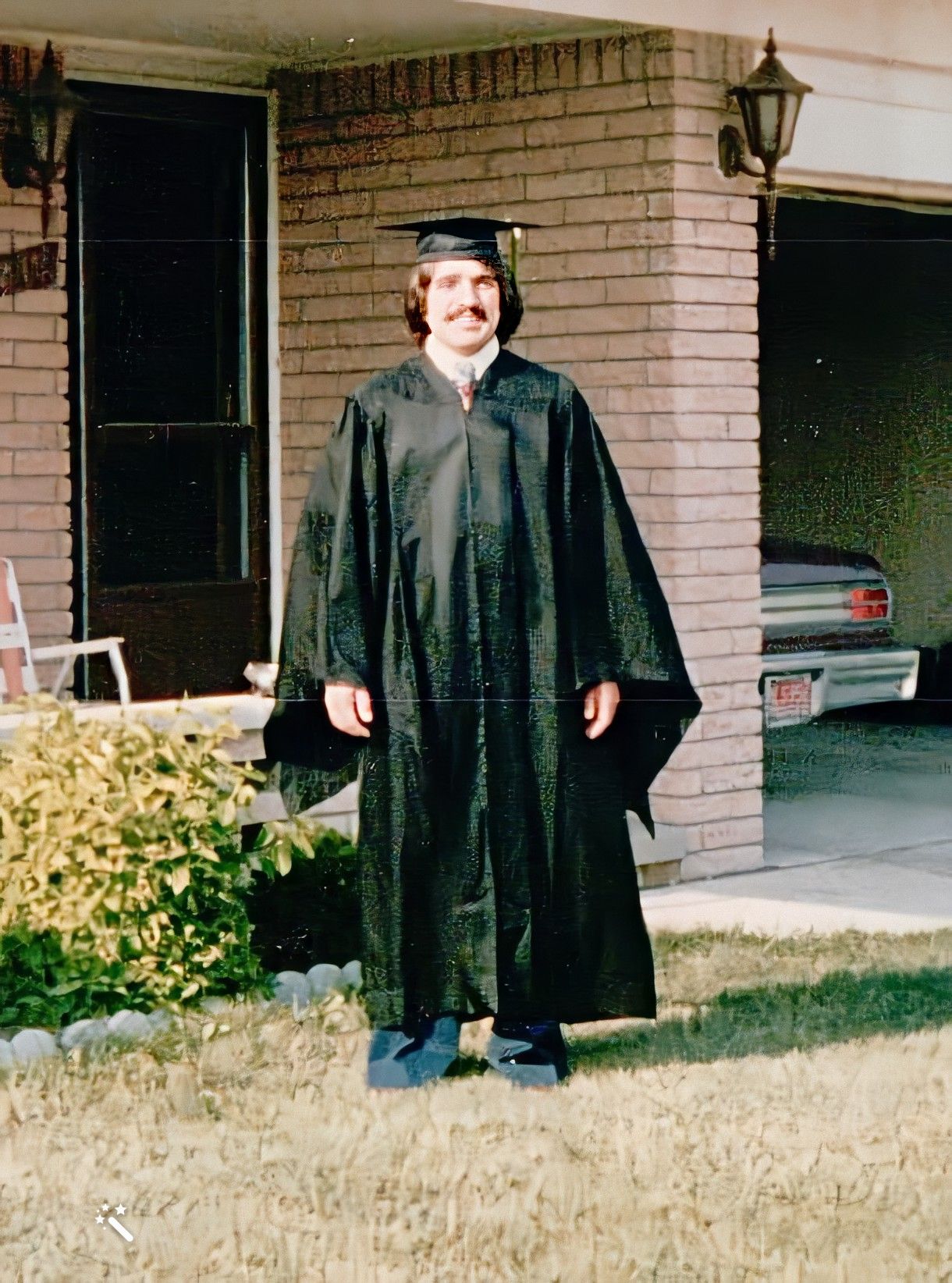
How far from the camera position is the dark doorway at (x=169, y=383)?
468 cm

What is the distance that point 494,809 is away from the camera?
496 cm

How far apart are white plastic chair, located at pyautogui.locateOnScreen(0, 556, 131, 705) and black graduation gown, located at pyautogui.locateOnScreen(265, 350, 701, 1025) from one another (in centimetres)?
42

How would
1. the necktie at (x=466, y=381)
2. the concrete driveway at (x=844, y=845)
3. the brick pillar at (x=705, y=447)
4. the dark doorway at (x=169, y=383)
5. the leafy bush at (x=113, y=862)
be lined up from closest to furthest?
the dark doorway at (x=169, y=383) < the leafy bush at (x=113, y=862) < the necktie at (x=466, y=381) < the brick pillar at (x=705, y=447) < the concrete driveway at (x=844, y=845)

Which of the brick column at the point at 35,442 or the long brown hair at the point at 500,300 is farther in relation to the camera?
the long brown hair at the point at 500,300

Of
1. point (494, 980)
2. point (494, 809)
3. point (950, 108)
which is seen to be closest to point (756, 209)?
point (950, 108)

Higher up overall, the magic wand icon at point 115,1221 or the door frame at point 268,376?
the door frame at point 268,376

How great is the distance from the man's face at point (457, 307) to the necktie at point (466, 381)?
0.09ft

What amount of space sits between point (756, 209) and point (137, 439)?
1.61m

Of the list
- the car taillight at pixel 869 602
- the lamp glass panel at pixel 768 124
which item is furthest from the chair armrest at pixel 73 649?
the lamp glass panel at pixel 768 124

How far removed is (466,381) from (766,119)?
101 centimetres

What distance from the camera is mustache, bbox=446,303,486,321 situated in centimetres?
491

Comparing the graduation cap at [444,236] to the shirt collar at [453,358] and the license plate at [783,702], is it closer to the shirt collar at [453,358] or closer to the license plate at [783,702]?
the shirt collar at [453,358]

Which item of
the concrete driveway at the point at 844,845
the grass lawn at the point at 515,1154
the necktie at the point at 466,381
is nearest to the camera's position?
the grass lawn at the point at 515,1154

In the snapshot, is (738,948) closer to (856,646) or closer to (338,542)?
(856,646)
